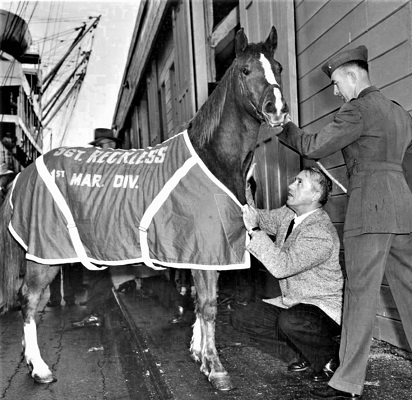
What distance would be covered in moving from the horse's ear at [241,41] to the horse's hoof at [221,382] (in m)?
1.99

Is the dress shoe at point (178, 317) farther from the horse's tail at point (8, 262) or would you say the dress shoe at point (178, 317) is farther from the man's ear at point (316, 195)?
the man's ear at point (316, 195)

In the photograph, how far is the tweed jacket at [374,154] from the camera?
2.52m

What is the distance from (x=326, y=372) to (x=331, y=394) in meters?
0.28

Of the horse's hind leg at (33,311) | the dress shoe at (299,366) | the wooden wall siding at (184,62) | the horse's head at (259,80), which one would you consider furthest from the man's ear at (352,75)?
the wooden wall siding at (184,62)

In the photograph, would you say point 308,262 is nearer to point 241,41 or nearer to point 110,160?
point 241,41

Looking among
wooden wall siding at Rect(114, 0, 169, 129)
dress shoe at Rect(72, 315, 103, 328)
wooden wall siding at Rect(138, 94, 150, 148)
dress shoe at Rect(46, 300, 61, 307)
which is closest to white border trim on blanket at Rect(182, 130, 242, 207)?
dress shoe at Rect(72, 315, 103, 328)

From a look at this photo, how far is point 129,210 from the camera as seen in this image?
3148mm

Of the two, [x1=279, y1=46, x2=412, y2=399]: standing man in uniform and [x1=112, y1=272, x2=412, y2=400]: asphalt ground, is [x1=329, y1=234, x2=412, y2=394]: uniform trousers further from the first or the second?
[x1=112, y1=272, x2=412, y2=400]: asphalt ground

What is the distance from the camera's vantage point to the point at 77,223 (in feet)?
10.8

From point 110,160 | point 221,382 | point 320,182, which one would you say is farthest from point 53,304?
point 320,182

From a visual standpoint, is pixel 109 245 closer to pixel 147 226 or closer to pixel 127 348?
pixel 147 226

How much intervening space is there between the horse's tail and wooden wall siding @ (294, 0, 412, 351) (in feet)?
8.56

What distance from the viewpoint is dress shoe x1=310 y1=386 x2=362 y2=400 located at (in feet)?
8.59

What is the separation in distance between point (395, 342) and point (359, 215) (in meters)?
1.41
